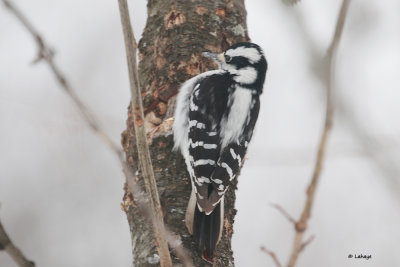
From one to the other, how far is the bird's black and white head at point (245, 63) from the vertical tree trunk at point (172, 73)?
12 centimetres

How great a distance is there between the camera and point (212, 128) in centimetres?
354

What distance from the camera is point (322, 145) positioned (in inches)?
47.0

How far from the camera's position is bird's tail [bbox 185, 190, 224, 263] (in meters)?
2.81

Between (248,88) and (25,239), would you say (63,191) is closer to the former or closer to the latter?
(25,239)

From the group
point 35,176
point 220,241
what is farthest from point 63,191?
point 220,241

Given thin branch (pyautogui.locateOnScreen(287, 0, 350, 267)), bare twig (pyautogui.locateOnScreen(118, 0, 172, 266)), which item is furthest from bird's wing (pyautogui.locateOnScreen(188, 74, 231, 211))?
thin branch (pyautogui.locateOnScreen(287, 0, 350, 267))

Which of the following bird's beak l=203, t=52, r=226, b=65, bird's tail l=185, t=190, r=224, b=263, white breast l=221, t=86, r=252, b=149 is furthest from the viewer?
bird's beak l=203, t=52, r=226, b=65

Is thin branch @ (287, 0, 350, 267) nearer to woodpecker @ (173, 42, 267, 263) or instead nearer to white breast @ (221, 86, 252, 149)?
woodpecker @ (173, 42, 267, 263)

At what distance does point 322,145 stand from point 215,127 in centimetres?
237

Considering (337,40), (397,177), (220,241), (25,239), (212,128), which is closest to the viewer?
(337,40)

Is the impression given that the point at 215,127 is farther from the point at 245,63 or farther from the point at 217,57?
the point at 245,63

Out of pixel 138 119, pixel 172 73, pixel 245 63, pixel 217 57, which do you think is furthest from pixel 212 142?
pixel 138 119

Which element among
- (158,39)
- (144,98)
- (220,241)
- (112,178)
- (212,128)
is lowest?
(112,178)

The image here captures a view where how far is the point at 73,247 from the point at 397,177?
14.4 feet
